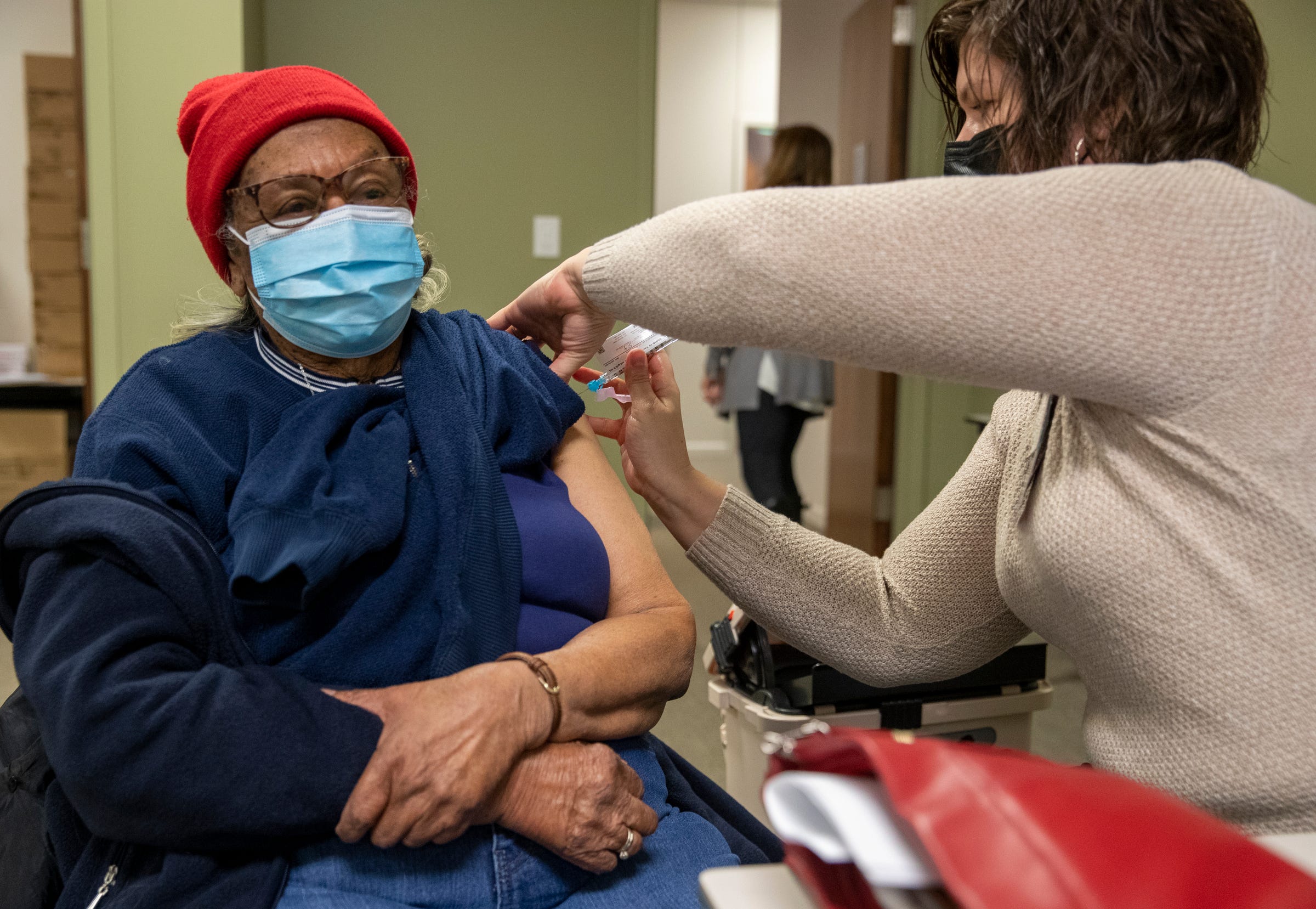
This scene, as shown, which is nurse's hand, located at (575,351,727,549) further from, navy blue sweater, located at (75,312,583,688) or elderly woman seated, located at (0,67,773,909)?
navy blue sweater, located at (75,312,583,688)

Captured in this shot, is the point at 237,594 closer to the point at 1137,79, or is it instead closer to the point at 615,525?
the point at 615,525

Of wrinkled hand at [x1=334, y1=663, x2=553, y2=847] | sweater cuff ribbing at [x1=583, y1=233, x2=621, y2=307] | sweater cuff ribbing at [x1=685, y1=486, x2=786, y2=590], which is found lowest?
wrinkled hand at [x1=334, y1=663, x2=553, y2=847]

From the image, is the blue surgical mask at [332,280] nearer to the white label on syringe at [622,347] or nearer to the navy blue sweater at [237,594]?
the navy blue sweater at [237,594]

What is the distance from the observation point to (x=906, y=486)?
4.00 m

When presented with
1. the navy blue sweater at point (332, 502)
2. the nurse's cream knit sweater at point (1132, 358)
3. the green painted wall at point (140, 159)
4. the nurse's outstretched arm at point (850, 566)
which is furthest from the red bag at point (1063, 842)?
the green painted wall at point (140, 159)

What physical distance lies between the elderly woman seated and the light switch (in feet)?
7.37

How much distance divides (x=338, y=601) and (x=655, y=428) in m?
0.49

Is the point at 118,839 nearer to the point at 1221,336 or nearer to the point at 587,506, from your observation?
the point at 587,506

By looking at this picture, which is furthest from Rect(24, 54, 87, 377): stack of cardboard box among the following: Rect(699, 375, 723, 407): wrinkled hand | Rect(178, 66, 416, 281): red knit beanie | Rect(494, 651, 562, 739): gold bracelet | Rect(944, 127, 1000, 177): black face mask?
Rect(944, 127, 1000, 177): black face mask

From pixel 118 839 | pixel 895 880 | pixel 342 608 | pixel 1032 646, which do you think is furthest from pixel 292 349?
pixel 1032 646

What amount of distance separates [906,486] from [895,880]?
3582 mm

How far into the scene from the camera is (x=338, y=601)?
1016 millimetres

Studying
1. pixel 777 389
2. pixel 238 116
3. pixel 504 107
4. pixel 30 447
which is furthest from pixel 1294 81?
pixel 30 447

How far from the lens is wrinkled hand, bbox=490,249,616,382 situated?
4.05 ft
